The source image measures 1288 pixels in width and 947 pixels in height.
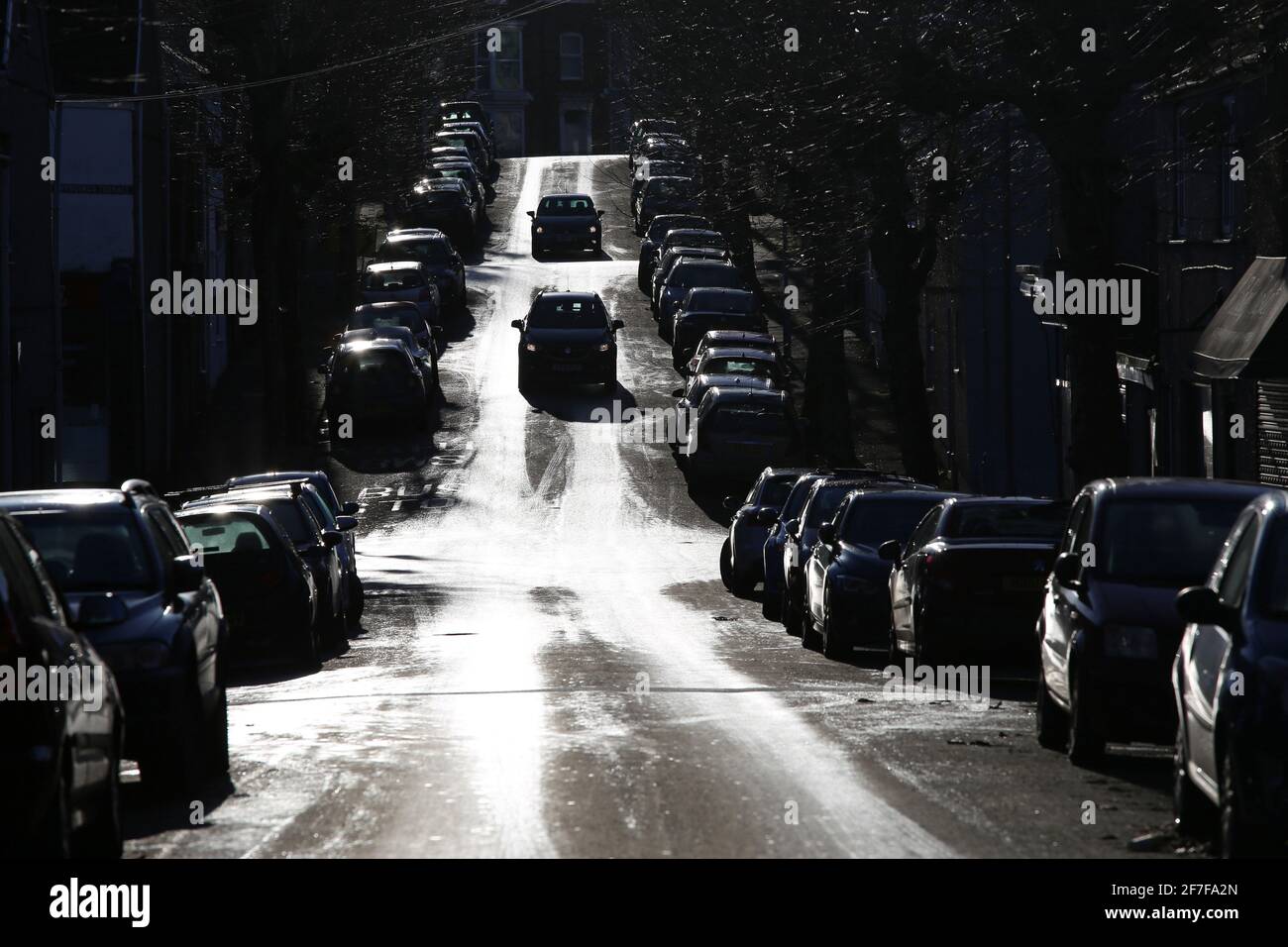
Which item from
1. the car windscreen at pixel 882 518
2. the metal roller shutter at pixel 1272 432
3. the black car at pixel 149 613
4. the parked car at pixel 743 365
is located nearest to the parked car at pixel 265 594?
the car windscreen at pixel 882 518

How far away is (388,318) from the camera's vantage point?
161 feet

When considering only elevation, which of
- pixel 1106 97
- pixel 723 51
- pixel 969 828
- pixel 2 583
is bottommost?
pixel 969 828

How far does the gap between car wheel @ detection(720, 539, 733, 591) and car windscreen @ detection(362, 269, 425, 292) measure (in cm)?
2711

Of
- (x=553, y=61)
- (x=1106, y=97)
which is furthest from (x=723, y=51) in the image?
(x=553, y=61)

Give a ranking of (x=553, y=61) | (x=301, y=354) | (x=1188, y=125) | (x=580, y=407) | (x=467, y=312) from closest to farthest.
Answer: (x=1188, y=125)
(x=301, y=354)
(x=580, y=407)
(x=467, y=312)
(x=553, y=61)

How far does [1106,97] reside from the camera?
827 inches

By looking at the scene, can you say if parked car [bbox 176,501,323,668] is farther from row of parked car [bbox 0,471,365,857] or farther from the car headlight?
the car headlight

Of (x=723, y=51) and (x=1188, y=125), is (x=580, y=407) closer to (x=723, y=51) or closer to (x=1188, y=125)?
(x=723, y=51)

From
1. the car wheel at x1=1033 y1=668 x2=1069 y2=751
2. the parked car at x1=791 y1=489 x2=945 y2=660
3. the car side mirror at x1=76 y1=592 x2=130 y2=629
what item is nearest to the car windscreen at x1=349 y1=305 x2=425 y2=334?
the parked car at x1=791 y1=489 x2=945 y2=660

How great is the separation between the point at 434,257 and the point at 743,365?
57.9ft

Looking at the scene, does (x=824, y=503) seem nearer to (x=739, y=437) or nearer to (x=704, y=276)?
(x=739, y=437)

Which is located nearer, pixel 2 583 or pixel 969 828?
pixel 2 583

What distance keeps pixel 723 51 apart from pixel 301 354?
13.7 meters
